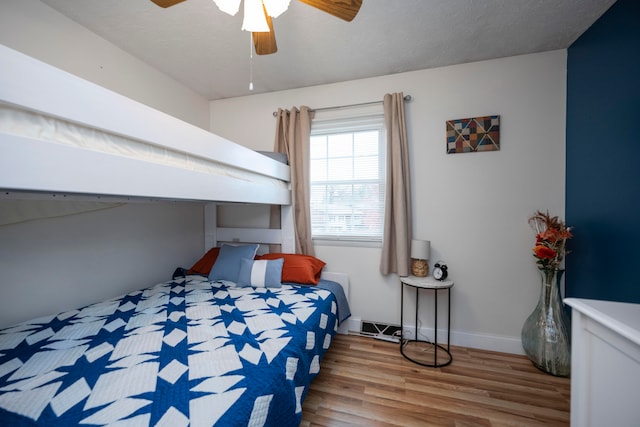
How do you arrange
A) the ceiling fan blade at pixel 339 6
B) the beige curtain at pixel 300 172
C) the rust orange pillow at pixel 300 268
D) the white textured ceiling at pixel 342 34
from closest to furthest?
the ceiling fan blade at pixel 339 6 → the white textured ceiling at pixel 342 34 → the rust orange pillow at pixel 300 268 → the beige curtain at pixel 300 172

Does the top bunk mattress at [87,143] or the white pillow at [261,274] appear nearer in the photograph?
the top bunk mattress at [87,143]

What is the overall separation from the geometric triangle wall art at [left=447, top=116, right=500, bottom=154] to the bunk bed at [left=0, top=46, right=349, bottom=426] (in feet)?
5.74

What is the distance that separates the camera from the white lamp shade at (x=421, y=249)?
2125 mm

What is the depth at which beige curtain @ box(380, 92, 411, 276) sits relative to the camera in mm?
2240

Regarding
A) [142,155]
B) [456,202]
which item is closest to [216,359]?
[142,155]

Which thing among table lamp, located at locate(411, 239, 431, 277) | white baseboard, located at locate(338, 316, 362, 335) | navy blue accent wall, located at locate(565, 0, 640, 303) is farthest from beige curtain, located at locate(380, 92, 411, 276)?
navy blue accent wall, located at locate(565, 0, 640, 303)

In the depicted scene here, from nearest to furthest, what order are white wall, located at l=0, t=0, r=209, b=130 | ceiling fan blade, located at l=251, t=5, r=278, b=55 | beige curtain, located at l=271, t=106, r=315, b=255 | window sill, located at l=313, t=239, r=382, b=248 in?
ceiling fan blade, located at l=251, t=5, r=278, b=55, white wall, located at l=0, t=0, r=209, b=130, window sill, located at l=313, t=239, r=382, b=248, beige curtain, located at l=271, t=106, r=315, b=255

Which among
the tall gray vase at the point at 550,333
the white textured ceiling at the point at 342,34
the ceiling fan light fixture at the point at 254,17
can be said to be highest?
the white textured ceiling at the point at 342,34

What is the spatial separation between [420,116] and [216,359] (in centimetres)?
238

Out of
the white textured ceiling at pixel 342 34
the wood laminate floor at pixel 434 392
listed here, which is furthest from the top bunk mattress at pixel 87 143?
the wood laminate floor at pixel 434 392

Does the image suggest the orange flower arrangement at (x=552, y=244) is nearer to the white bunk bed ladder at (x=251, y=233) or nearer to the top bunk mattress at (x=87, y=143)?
the white bunk bed ladder at (x=251, y=233)

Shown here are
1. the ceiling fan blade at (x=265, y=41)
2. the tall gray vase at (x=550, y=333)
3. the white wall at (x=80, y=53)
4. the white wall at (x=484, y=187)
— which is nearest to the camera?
the ceiling fan blade at (x=265, y=41)

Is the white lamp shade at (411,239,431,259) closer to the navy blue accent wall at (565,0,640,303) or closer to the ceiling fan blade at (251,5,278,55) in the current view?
the navy blue accent wall at (565,0,640,303)

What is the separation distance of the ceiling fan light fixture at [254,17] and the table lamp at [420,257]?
1.85 m
